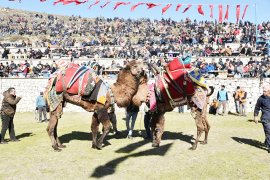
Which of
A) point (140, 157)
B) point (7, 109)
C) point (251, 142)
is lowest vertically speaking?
point (251, 142)

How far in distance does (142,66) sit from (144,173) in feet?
11.3

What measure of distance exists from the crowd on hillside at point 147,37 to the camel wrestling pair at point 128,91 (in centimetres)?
1741

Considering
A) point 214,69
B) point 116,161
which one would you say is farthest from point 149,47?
point 116,161

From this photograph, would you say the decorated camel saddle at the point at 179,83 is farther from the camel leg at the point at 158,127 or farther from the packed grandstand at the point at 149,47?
the packed grandstand at the point at 149,47

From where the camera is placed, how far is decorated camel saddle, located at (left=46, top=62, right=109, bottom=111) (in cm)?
1120

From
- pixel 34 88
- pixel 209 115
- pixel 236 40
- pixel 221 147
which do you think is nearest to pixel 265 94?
pixel 221 147

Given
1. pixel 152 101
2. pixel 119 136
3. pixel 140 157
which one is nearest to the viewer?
pixel 140 157

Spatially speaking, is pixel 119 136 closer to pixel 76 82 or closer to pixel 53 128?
pixel 53 128

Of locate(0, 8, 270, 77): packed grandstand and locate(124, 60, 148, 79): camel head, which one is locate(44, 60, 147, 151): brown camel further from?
locate(0, 8, 270, 77): packed grandstand

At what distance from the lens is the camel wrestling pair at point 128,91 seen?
11.2 m

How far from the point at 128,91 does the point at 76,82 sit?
5.39 ft

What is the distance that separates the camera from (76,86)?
36.7ft

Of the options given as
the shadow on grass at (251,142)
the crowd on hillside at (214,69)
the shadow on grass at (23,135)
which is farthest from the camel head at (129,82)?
the crowd on hillside at (214,69)

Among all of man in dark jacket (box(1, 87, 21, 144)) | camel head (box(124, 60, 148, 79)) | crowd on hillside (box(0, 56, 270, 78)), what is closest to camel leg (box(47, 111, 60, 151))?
man in dark jacket (box(1, 87, 21, 144))
